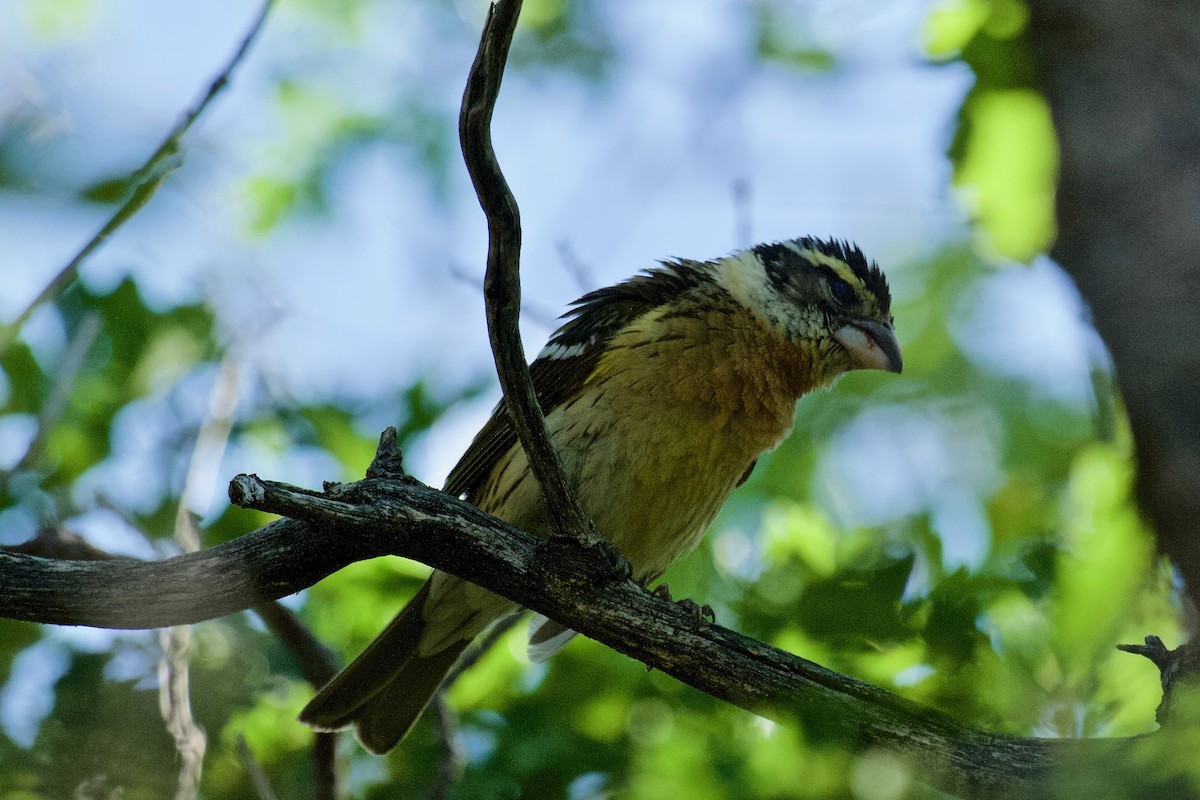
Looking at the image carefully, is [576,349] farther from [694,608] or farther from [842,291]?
[694,608]

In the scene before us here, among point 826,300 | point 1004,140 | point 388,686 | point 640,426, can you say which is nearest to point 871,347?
point 826,300

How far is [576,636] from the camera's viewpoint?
526 centimetres

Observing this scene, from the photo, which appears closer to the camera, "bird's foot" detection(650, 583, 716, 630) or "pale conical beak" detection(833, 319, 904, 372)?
"bird's foot" detection(650, 583, 716, 630)

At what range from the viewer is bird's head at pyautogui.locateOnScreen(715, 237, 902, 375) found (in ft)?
18.7

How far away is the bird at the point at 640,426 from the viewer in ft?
16.3

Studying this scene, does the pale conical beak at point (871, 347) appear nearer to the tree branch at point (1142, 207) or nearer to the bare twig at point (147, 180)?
the tree branch at point (1142, 207)

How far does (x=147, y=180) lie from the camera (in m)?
4.54

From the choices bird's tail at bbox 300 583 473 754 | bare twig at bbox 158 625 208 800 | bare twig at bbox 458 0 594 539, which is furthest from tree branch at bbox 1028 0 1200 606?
bare twig at bbox 158 625 208 800

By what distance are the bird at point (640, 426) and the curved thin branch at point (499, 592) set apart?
100cm

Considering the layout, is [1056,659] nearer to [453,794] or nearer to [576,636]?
[576,636]

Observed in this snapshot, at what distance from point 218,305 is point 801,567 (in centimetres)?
441

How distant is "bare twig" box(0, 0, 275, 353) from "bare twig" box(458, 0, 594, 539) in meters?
1.78

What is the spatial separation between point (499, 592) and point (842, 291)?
2929mm

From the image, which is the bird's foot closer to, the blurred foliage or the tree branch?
the tree branch
